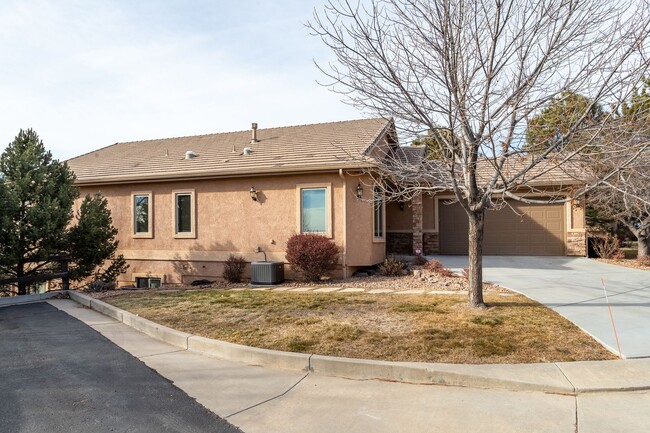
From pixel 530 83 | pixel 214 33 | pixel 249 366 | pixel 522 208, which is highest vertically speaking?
pixel 214 33

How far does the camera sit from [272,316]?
291 inches

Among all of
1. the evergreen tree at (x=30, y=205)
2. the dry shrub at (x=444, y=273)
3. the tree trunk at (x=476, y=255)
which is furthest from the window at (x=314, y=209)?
the evergreen tree at (x=30, y=205)

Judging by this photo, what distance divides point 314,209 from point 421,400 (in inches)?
345

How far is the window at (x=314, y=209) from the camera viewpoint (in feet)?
41.0

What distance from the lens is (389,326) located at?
654cm

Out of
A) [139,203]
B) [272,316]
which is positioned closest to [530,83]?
[272,316]

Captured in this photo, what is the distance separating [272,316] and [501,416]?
4314 millimetres

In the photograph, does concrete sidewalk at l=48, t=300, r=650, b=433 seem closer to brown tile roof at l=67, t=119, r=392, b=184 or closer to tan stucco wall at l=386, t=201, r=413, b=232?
brown tile roof at l=67, t=119, r=392, b=184

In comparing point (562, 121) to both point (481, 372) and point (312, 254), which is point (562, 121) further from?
point (312, 254)

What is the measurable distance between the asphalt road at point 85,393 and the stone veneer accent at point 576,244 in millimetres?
15785

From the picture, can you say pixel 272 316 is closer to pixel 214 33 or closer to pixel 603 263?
pixel 214 33

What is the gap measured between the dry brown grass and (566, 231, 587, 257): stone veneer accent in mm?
9329

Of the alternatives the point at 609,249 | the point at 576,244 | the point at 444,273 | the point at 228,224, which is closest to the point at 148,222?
the point at 228,224

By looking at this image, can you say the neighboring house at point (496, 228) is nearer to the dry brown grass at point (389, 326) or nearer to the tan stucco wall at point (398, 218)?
the tan stucco wall at point (398, 218)
